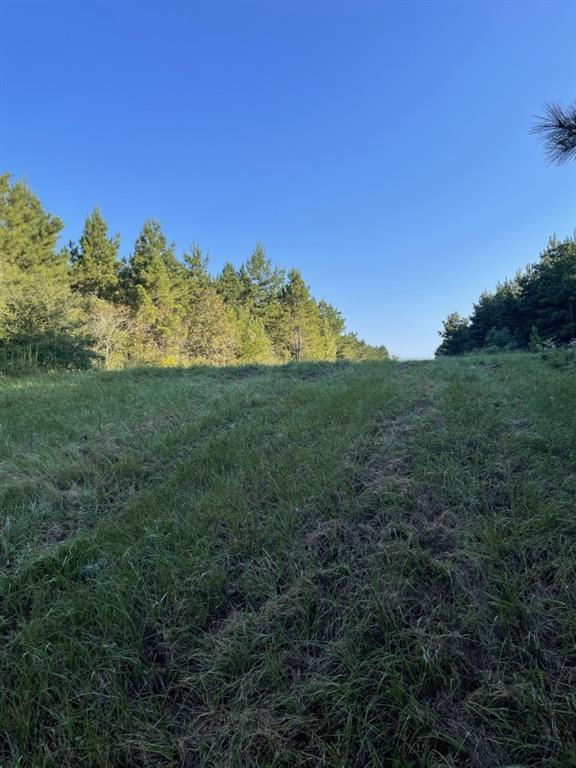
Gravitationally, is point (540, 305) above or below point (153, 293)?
below

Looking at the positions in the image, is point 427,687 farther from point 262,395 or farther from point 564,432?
point 262,395

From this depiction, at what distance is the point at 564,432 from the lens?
11.5 ft

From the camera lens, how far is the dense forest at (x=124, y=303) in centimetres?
1207

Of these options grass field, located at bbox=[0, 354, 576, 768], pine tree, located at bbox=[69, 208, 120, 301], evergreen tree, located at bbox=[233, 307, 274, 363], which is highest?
pine tree, located at bbox=[69, 208, 120, 301]

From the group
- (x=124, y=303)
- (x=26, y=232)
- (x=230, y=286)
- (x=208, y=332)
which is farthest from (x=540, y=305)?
(x=26, y=232)

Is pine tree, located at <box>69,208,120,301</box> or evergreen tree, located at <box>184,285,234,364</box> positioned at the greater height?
pine tree, located at <box>69,208,120,301</box>

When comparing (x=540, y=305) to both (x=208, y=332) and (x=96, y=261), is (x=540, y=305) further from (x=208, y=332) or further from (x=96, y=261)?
(x=96, y=261)

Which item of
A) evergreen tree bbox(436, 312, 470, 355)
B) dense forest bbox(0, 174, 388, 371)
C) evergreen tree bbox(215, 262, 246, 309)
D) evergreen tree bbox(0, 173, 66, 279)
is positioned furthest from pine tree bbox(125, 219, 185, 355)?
evergreen tree bbox(436, 312, 470, 355)

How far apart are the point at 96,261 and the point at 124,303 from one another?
10.7 feet

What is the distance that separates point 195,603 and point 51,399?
668 centimetres

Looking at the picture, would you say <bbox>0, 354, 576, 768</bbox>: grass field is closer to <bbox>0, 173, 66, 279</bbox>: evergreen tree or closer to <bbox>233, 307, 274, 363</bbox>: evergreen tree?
<bbox>0, 173, 66, 279</bbox>: evergreen tree

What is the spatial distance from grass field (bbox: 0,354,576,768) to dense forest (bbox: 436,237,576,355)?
19395mm

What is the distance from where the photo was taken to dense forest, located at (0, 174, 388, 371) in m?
12.1

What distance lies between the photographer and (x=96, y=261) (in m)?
24.3
